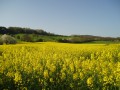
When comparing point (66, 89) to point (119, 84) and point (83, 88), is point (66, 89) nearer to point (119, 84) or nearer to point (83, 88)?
point (83, 88)

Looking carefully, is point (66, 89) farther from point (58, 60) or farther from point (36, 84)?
point (58, 60)

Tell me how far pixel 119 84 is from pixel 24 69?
11.5 ft

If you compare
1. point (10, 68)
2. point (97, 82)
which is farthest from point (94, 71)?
point (10, 68)

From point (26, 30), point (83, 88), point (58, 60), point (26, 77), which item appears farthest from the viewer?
point (26, 30)

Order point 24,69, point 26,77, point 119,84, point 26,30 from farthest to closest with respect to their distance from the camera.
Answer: point 26,30
point 24,69
point 26,77
point 119,84

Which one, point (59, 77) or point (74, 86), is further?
point (59, 77)

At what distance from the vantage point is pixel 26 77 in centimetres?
955

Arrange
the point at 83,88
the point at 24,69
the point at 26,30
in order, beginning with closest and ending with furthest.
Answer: the point at 83,88 < the point at 24,69 < the point at 26,30

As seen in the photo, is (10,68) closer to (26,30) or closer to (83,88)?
(83,88)

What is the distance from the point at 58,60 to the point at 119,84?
4914mm

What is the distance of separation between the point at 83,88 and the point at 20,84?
1837 mm

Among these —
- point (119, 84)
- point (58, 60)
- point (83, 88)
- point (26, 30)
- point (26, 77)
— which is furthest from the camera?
point (26, 30)

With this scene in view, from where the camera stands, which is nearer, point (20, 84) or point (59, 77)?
point (20, 84)

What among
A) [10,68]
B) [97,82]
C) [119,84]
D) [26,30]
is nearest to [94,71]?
[97,82]
